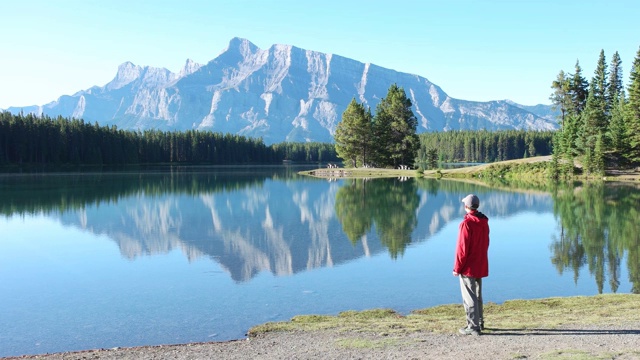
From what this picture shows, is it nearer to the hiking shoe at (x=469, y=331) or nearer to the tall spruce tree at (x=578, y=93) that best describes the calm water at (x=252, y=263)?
the hiking shoe at (x=469, y=331)

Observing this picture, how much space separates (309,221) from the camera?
38.3 meters

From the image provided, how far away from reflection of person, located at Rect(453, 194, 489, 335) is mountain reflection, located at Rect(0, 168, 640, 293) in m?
10.2

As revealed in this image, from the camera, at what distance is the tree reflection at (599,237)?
22156 mm

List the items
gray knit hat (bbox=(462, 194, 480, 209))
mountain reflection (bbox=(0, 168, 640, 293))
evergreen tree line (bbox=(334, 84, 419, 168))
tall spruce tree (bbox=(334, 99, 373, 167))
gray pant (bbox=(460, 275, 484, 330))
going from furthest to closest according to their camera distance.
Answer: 1. tall spruce tree (bbox=(334, 99, 373, 167))
2. evergreen tree line (bbox=(334, 84, 419, 168))
3. mountain reflection (bbox=(0, 168, 640, 293))
4. gray pant (bbox=(460, 275, 484, 330))
5. gray knit hat (bbox=(462, 194, 480, 209))

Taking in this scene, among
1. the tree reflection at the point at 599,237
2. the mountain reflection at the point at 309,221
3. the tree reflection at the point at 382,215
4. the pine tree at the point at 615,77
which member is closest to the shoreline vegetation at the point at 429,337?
the tree reflection at the point at 599,237

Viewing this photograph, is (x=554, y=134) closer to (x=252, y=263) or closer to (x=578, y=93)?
(x=578, y=93)

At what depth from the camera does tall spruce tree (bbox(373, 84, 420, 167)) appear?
9994 centimetres

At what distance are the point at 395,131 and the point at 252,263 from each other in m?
79.6

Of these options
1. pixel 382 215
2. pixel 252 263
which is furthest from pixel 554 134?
pixel 252 263

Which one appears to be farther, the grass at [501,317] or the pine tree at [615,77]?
the pine tree at [615,77]

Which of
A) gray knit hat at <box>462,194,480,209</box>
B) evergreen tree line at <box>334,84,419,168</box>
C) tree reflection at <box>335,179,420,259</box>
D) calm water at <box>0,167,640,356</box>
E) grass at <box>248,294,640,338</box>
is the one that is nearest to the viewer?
gray knit hat at <box>462,194,480,209</box>

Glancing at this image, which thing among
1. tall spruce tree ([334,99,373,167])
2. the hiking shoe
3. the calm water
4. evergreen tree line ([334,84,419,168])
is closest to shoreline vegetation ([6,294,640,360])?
the hiking shoe

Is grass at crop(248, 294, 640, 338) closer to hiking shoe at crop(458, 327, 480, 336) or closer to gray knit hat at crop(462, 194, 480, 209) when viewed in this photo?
hiking shoe at crop(458, 327, 480, 336)

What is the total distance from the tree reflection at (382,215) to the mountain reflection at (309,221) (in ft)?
0.27
